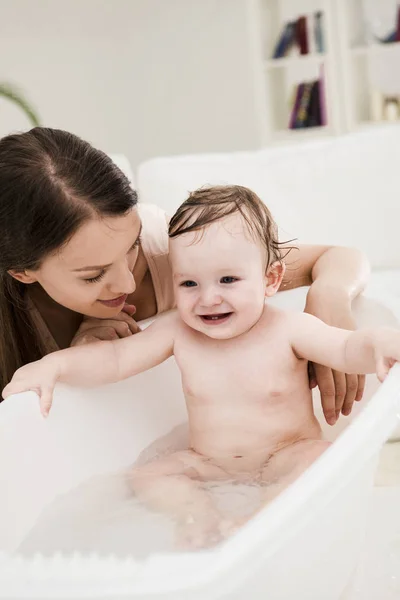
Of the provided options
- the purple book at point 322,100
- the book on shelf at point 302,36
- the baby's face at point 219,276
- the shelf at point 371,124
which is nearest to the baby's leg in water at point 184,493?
the baby's face at point 219,276

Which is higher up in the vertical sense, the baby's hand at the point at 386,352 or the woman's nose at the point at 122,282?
the woman's nose at the point at 122,282

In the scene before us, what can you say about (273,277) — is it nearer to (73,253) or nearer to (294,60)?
(73,253)

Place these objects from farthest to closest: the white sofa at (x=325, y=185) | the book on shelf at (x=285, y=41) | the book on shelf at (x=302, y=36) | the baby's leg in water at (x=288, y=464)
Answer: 1. the book on shelf at (x=285, y=41)
2. the book on shelf at (x=302, y=36)
3. the white sofa at (x=325, y=185)
4. the baby's leg in water at (x=288, y=464)

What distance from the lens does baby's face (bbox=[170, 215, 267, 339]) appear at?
1184mm

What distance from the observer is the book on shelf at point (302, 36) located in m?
3.72

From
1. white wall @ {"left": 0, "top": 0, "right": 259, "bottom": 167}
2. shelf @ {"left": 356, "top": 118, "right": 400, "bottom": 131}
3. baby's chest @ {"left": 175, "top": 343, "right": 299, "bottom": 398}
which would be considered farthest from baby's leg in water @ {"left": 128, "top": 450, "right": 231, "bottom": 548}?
white wall @ {"left": 0, "top": 0, "right": 259, "bottom": 167}

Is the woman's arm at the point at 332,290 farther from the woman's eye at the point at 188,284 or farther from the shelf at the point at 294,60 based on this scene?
the shelf at the point at 294,60

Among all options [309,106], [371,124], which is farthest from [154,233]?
[309,106]

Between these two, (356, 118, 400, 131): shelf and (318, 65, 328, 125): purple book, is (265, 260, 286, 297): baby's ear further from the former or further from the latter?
(318, 65, 328, 125): purple book

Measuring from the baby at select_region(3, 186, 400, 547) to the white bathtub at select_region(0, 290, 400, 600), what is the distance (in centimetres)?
8

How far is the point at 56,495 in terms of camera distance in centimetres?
124

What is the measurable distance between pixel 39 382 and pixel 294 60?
3018 millimetres

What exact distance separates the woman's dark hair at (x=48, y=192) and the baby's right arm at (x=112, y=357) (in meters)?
0.17

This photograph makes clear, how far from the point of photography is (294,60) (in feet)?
12.5
